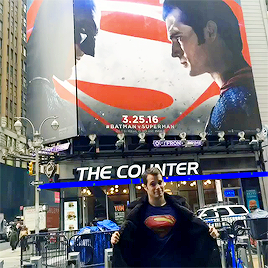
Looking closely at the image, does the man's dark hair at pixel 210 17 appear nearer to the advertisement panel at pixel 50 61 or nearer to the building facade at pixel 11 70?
the advertisement panel at pixel 50 61

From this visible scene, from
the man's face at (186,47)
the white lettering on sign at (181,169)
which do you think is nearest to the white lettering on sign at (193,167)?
the white lettering on sign at (181,169)

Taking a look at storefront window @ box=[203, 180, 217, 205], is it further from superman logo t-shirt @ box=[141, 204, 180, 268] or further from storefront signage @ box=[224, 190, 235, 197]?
superman logo t-shirt @ box=[141, 204, 180, 268]

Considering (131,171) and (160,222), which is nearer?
(160,222)

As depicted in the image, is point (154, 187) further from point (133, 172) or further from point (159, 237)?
point (133, 172)

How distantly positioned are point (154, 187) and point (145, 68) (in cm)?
1982

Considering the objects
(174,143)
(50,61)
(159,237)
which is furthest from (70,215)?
(159,237)

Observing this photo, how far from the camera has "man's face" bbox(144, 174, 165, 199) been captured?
112 inches

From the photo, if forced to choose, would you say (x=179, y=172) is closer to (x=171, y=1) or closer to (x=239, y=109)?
(x=239, y=109)

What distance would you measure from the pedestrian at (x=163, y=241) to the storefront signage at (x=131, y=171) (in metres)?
16.9

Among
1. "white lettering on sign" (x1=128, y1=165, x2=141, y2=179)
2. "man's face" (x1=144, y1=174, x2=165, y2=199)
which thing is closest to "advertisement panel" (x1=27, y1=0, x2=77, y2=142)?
"white lettering on sign" (x1=128, y1=165, x2=141, y2=179)

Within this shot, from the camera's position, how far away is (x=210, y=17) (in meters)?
23.9

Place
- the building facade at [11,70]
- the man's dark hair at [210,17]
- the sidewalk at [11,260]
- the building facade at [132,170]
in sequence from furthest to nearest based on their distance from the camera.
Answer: the building facade at [11,70] → the man's dark hair at [210,17] → the building facade at [132,170] → the sidewalk at [11,260]

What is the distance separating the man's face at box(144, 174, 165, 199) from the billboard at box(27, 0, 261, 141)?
16.7 m

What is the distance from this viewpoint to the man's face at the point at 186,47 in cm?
2269
